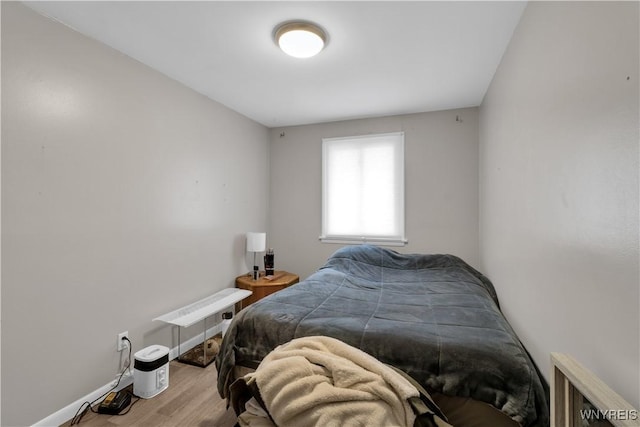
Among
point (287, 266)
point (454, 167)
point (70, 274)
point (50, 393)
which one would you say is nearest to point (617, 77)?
point (454, 167)

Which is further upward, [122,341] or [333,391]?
[333,391]

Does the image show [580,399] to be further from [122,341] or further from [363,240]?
[363,240]

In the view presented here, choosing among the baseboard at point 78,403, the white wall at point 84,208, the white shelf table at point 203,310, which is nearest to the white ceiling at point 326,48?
the white wall at point 84,208

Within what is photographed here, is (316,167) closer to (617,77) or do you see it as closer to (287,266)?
(287,266)

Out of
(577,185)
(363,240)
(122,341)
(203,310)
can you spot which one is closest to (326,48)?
(577,185)

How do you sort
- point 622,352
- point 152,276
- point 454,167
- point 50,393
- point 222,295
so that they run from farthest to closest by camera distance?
point 454,167, point 222,295, point 152,276, point 50,393, point 622,352

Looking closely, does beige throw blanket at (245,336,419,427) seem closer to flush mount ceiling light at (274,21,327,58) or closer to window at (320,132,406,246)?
flush mount ceiling light at (274,21,327,58)

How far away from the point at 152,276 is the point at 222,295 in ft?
2.52

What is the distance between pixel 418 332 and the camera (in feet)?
5.08

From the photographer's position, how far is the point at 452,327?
63.7 inches

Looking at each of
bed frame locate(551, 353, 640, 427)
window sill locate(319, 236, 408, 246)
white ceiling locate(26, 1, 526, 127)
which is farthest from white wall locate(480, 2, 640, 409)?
window sill locate(319, 236, 408, 246)

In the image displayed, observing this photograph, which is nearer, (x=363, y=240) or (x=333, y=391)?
(x=333, y=391)

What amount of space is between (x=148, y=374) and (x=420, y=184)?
10.3 feet

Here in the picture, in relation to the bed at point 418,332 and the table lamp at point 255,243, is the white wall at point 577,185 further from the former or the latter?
the table lamp at point 255,243
